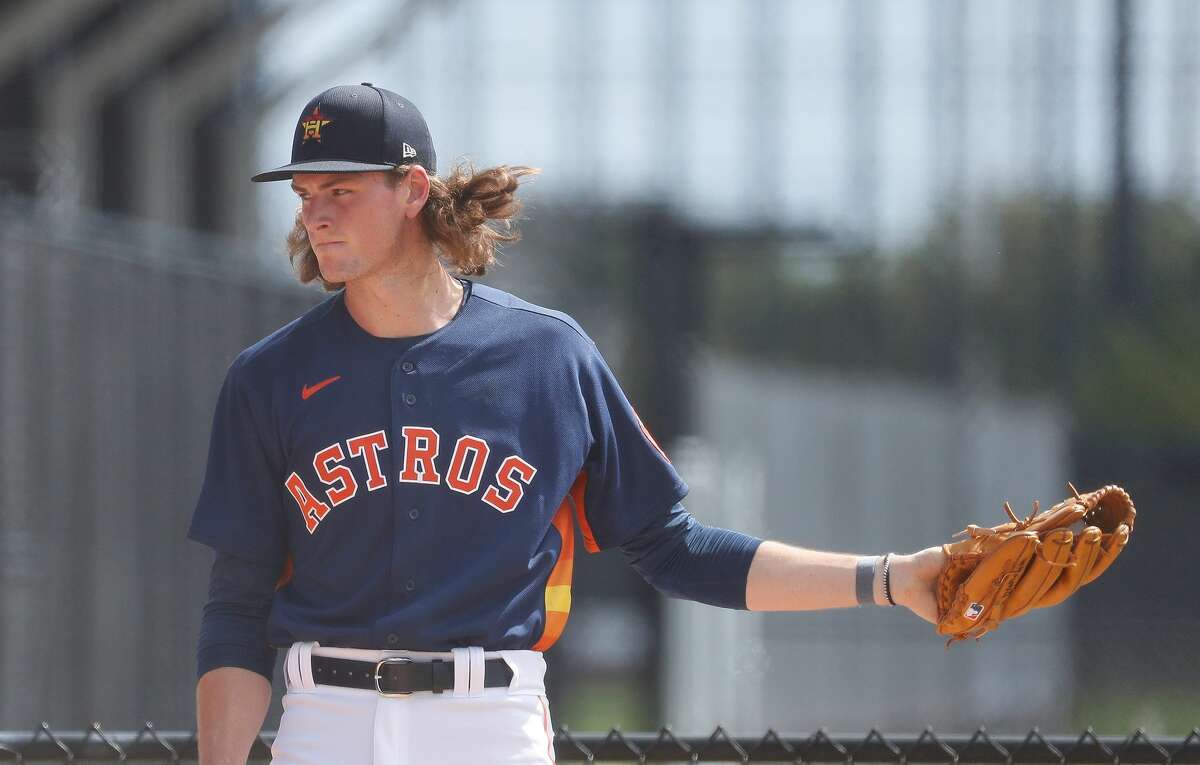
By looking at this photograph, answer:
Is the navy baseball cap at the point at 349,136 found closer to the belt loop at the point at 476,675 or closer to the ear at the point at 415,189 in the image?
the ear at the point at 415,189

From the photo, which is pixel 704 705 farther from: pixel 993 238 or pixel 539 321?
pixel 539 321

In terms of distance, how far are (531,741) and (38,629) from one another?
509 cm

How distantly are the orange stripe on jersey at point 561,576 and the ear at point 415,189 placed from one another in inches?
19.5

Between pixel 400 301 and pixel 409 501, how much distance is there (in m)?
0.33

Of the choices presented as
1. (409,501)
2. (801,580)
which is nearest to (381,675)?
(409,501)

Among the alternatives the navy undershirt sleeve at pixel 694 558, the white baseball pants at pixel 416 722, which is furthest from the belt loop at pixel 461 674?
the navy undershirt sleeve at pixel 694 558

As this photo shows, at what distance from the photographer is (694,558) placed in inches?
97.6

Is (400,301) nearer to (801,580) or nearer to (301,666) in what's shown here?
(301,666)

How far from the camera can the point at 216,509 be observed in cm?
232

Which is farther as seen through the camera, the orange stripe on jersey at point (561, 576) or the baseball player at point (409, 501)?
the orange stripe on jersey at point (561, 576)

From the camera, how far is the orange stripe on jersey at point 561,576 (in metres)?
2.37

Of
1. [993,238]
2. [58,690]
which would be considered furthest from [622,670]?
[58,690]

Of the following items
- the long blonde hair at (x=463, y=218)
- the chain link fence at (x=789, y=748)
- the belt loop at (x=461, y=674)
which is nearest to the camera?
the belt loop at (x=461, y=674)

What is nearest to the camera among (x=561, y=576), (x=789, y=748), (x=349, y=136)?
(x=349, y=136)
